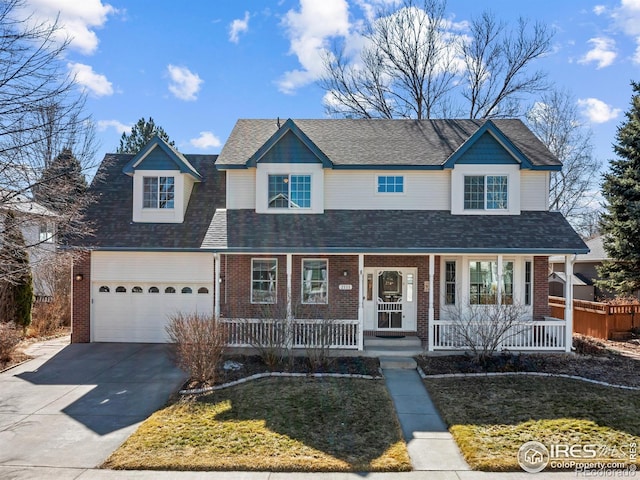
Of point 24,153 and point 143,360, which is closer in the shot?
point 24,153

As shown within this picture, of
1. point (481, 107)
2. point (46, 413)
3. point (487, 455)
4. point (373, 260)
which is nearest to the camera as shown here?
point (487, 455)

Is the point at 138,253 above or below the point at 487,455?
above

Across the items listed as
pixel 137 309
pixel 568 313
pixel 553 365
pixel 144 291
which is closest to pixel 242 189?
pixel 144 291

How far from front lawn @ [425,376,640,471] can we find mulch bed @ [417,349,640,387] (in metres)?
0.71

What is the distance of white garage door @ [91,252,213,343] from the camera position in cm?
1393

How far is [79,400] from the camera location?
29.3 ft

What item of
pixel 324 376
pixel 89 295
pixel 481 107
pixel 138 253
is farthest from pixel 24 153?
pixel 481 107

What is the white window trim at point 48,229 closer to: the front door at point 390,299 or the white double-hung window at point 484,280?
the front door at point 390,299

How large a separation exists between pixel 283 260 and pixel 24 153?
7503 mm

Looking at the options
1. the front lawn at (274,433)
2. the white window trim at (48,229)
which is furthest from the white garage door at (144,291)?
the front lawn at (274,433)

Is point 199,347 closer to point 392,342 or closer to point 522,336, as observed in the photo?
point 392,342

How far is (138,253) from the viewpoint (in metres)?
13.9

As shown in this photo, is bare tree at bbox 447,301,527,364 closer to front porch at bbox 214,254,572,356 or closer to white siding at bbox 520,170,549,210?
front porch at bbox 214,254,572,356

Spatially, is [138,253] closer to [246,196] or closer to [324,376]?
[246,196]
